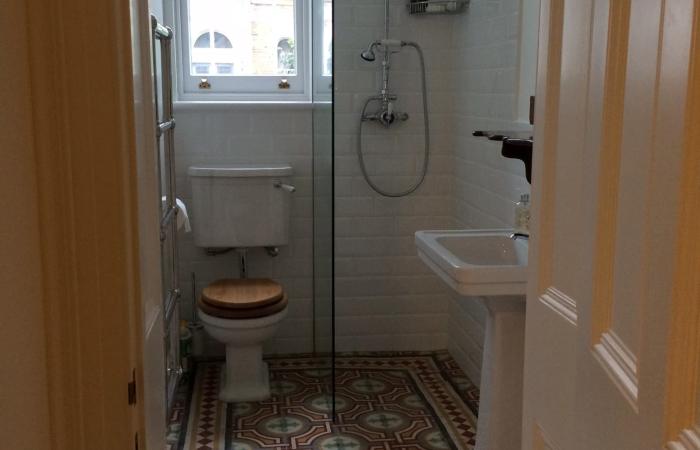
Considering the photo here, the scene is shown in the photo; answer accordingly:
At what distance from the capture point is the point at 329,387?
343 cm

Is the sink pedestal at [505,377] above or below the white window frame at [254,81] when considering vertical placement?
below

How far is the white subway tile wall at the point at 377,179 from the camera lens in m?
3.79

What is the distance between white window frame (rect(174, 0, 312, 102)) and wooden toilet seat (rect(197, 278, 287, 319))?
3.24ft

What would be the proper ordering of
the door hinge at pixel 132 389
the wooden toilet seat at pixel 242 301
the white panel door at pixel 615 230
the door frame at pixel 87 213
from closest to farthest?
the white panel door at pixel 615 230
the door frame at pixel 87 213
the door hinge at pixel 132 389
the wooden toilet seat at pixel 242 301

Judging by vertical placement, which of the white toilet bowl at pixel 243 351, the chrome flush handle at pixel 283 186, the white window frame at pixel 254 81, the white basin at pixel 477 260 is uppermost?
the white window frame at pixel 254 81

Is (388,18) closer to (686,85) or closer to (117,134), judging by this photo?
(117,134)

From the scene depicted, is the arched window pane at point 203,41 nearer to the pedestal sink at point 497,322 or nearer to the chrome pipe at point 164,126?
the chrome pipe at point 164,126

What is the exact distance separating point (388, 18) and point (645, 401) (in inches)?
128

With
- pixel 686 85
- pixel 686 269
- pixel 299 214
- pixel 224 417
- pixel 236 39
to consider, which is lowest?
pixel 224 417

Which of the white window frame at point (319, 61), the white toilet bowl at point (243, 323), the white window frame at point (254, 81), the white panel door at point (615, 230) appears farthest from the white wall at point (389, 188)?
the white panel door at point (615, 230)

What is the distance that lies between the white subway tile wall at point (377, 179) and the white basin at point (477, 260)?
0.97m

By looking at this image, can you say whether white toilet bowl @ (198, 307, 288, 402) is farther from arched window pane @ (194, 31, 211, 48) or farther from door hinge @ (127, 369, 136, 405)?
door hinge @ (127, 369, 136, 405)

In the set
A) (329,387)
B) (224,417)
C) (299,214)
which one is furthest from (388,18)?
(224,417)

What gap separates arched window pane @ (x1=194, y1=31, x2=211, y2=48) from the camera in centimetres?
397
